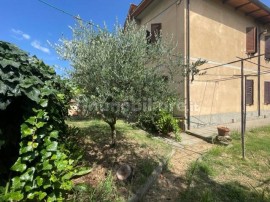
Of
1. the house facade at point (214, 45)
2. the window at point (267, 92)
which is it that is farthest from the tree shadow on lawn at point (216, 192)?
the window at point (267, 92)

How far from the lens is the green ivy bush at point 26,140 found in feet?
8.02

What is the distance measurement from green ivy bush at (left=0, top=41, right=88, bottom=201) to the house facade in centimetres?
670

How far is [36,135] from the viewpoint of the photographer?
255cm

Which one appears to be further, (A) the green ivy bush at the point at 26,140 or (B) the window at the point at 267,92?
(B) the window at the point at 267,92

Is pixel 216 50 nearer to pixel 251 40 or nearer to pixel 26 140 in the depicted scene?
pixel 251 40

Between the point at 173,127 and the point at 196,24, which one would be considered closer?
the point at 173,127

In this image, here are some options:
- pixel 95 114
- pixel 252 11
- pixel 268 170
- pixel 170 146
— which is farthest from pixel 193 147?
pixel 252 11

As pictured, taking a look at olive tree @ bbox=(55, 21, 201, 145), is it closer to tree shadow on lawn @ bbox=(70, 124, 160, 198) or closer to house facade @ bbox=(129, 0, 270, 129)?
tree shadow on lawn @ bbox=(70, 124, 160, 198)

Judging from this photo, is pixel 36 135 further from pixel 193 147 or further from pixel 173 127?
pixel 173 127

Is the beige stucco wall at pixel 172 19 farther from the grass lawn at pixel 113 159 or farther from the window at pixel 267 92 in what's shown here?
the window at pixel 267 92

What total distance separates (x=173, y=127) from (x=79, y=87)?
4.43m

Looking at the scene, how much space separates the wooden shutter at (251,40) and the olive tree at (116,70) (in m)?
9.44

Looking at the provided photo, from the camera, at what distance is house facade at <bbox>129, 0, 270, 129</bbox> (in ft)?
29.3

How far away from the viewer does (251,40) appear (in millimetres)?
11586
